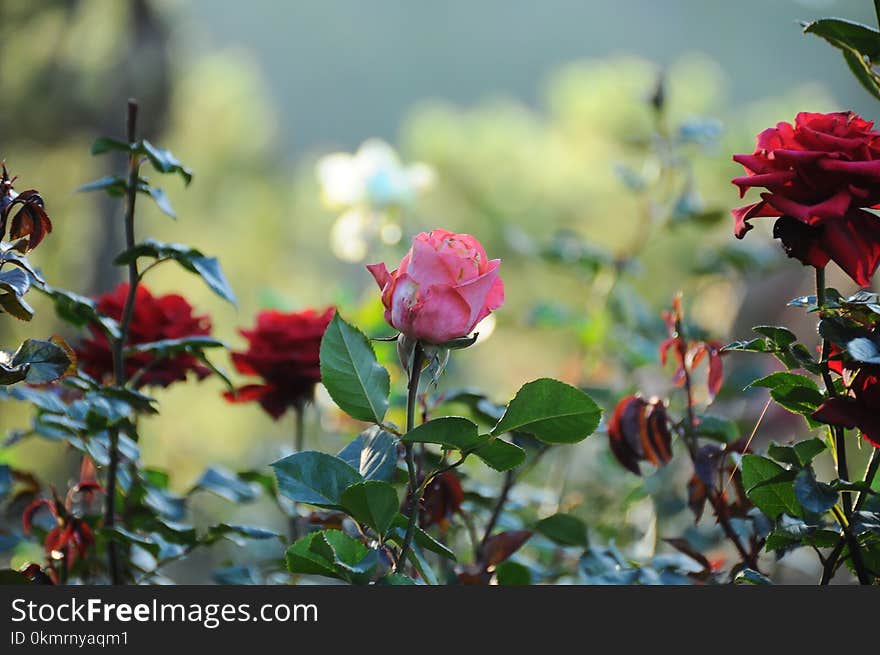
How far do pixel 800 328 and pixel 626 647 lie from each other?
0.90 m

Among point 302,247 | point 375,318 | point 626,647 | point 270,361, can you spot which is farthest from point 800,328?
point 302,247

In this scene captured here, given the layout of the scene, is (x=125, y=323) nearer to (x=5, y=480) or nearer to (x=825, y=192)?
(x=5, y=480)

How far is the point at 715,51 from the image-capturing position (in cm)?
2086

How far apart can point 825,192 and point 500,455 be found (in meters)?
0.20

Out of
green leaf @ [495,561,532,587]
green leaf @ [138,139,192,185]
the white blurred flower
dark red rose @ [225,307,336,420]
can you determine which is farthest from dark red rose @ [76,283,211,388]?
the white blurred flower

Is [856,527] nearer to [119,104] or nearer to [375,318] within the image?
[375,318]

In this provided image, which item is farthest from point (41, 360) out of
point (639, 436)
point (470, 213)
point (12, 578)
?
point (470, 213)

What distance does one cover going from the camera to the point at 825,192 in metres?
0.47

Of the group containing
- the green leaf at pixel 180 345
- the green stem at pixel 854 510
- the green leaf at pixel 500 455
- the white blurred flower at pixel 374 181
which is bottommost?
the green stem at pixel 854 510

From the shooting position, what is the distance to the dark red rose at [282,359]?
0.71 metres

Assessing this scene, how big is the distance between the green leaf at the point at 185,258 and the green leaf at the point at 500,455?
0.75 feet

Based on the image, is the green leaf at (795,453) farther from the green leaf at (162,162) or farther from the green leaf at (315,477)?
the green leaf at (162,162)

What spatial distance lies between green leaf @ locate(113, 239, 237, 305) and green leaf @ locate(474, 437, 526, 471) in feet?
0.75

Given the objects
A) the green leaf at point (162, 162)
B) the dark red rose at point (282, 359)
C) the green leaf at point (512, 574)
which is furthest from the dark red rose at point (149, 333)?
the green leaf at point (512, 574)
